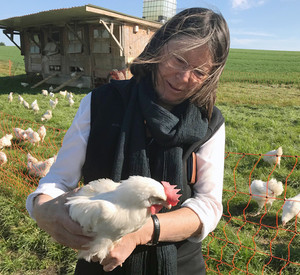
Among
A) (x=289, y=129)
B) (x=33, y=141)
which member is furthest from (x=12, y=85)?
(x=289, y=129)

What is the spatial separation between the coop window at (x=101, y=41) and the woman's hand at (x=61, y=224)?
10976 mm

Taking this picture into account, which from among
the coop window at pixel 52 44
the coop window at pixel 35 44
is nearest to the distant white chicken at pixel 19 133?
the coop window at pixel 52 44

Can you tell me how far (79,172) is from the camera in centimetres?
129

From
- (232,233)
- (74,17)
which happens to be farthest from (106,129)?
(74,17)

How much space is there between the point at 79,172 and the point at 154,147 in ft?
1.29

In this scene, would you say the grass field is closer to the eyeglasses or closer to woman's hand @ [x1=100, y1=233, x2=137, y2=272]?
woman's hand @ [x1=100, y1=233, x2=137, y2=272]

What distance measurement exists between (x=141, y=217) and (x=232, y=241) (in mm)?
2109

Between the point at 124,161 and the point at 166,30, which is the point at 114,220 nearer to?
the point at 124,161

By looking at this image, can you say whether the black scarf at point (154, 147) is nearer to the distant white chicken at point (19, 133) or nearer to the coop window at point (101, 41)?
the distant white chicken at point (19, 133)

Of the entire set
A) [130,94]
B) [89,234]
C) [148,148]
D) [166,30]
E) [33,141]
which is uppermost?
[166,30]

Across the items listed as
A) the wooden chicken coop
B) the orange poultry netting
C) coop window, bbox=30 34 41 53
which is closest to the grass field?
the orange poultry netting

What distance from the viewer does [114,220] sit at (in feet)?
3.60

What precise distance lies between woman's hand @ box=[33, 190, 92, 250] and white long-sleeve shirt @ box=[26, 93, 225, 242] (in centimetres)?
10

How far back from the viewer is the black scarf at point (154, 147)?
122 cm
